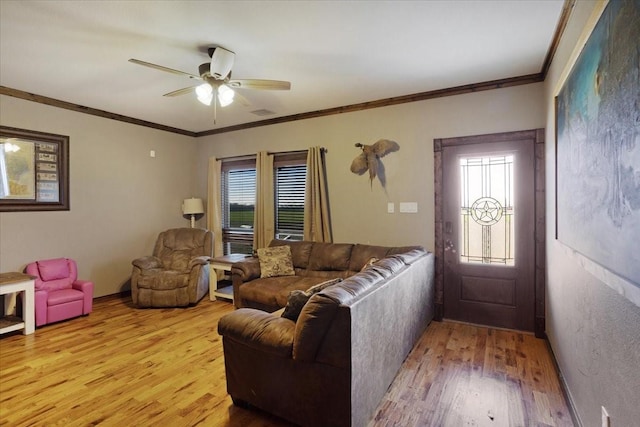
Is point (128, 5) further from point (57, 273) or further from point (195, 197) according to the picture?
point (195, 197)

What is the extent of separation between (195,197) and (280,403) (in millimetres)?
4888

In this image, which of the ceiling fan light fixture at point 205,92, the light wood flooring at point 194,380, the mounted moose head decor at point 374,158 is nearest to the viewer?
the light wood flooring at point 194,380

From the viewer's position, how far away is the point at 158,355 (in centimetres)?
306

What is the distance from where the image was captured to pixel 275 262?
4305 mm

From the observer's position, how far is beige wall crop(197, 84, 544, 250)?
11.9ft

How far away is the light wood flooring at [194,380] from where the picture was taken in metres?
2.15

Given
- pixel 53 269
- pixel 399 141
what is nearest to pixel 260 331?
pixel 399 141

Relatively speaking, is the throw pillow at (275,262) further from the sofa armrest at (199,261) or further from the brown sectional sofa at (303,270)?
the sofa armrest at (199,261)

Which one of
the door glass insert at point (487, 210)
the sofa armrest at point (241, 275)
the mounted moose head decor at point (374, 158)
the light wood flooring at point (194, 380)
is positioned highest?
the mounted moose head decor at point (374, 158)

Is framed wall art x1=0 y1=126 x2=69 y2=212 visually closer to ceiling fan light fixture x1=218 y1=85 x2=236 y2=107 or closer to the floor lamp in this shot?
the floor lamp

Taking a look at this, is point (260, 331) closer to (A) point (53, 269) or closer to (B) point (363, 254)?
(B) point (363, 254)

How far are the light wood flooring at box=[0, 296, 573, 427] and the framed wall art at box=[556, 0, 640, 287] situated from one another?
3.99ft

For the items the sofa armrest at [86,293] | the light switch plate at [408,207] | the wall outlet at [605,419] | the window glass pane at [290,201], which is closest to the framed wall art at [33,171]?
the sofa armrest at [86,293]

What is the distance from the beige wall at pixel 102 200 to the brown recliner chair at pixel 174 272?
0.55 m
